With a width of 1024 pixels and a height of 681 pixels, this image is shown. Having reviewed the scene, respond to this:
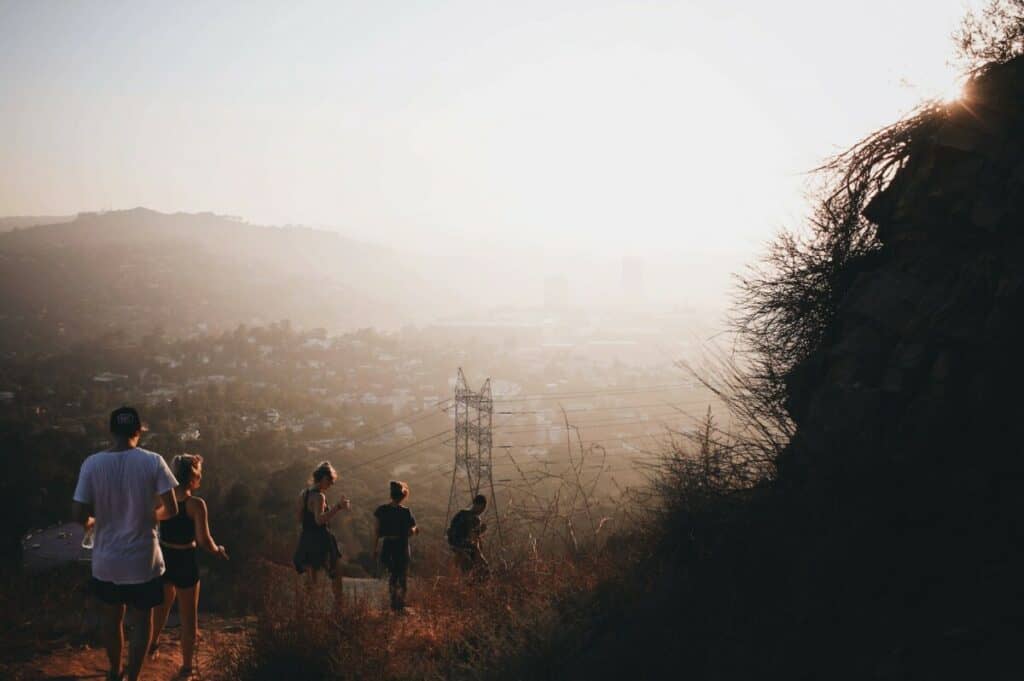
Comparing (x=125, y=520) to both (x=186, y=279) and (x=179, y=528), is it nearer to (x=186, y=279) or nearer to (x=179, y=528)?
(x=179, y=528)

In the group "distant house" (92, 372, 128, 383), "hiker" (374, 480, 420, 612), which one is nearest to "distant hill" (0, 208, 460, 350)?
"distant house" (92, 372, 128, 383)

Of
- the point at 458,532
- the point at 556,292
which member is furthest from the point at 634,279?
the point at 458,532

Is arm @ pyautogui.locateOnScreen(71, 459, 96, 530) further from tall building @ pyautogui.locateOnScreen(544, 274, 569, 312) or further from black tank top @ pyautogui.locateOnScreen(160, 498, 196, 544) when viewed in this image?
tall building @ pyautogui.locateOnScreen(544, 274, 569, 312)

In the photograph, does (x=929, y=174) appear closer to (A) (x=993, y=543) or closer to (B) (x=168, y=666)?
(A) (x=993, y=543)

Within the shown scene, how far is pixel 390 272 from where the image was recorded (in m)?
160

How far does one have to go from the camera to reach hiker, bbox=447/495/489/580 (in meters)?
6.26

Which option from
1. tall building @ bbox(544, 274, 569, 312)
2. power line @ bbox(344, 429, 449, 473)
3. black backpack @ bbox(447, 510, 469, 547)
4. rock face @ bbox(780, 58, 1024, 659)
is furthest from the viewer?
tall building @ bbox(544, 274, 569, 312)

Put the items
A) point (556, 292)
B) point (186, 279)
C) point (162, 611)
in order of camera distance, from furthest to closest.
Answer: point (556, 292) → point (186, 279) → point (162, 611)

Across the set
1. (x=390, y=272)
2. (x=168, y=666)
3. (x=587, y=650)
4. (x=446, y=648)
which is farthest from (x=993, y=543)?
(x=390, y=272)

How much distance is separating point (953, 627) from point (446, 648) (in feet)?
11.1

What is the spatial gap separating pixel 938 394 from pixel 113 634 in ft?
19.2

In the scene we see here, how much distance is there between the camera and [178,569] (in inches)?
189

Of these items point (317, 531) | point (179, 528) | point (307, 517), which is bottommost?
point (317, 531)

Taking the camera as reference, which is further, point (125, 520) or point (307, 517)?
point (307, 517)
